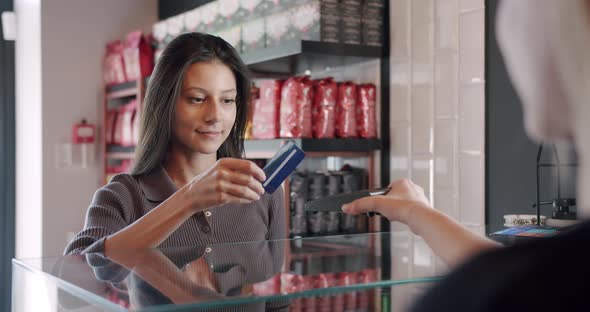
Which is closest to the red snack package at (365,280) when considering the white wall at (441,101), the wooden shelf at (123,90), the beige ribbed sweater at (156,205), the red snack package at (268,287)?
the red snack package at (268,287)

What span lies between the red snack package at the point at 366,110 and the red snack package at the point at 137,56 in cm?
185

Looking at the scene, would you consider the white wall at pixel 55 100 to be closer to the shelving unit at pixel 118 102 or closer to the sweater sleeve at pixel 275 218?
the shelving unit at pixel 118 102

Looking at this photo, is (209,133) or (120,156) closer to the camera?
(209,133)

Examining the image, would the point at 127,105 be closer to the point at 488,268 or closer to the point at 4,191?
the point at 4,191

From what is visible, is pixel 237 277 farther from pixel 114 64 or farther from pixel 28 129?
pixel 28 129

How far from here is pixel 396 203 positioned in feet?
3.61

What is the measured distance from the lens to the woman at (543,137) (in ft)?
1.05

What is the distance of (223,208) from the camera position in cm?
185

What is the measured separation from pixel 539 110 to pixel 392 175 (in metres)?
2.80

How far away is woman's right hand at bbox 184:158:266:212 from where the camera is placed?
1.20 m

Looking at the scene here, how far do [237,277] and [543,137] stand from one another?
55 centimetres

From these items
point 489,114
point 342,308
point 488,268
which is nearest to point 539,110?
point 488,268

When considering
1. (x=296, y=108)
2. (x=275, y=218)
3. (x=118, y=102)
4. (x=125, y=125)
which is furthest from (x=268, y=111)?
(x=118, y=102)

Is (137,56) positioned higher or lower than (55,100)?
higher
